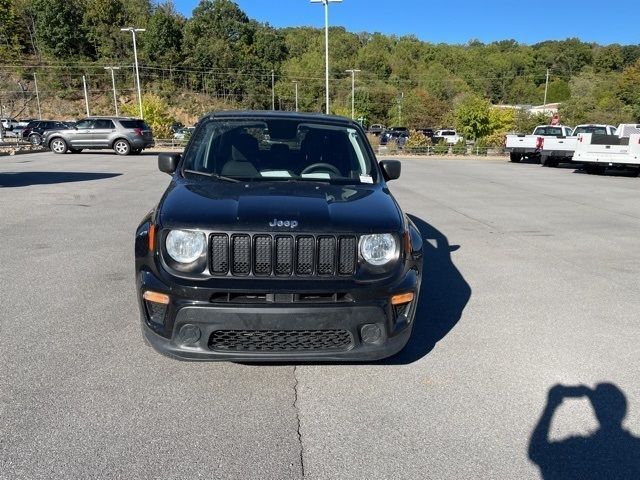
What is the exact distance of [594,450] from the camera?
2771mm

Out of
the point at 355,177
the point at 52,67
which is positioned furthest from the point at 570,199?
the point at 52,67

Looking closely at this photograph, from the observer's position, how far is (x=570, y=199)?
12953 millimetres

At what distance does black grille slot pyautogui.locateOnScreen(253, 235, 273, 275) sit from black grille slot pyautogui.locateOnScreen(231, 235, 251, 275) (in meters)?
0.04

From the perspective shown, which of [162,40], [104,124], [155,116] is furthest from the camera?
[162,40]

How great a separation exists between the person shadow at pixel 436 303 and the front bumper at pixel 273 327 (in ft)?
2.39

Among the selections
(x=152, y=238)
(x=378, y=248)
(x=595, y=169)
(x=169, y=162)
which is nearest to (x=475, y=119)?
(x=595, y=169)

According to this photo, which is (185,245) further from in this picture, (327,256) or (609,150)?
(609,150)

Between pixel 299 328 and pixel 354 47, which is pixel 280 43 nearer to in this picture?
pixel 354 47

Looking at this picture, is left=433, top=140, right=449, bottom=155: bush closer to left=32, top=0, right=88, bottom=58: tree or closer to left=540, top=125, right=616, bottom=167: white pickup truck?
left=540, top=125, right=616, bottom=167: white pickup truck

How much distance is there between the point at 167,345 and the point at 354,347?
1136mm

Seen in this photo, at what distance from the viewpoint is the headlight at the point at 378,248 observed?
316cm

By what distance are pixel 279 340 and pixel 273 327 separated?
0.14 m

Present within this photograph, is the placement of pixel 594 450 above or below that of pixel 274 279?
below

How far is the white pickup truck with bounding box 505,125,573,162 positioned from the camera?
2664cm
